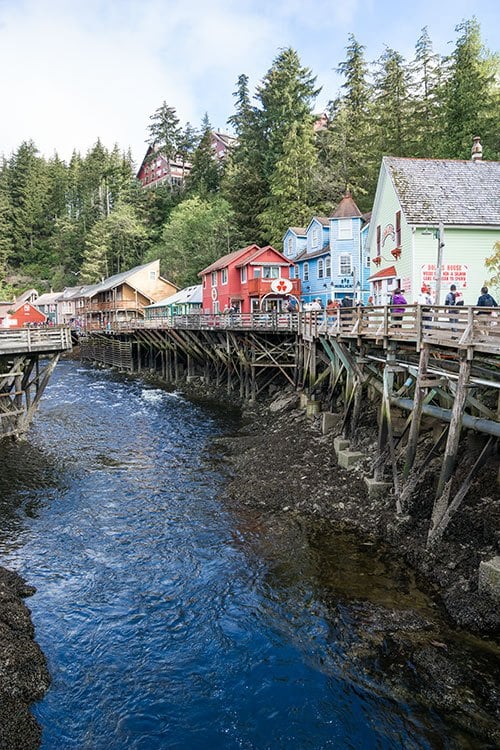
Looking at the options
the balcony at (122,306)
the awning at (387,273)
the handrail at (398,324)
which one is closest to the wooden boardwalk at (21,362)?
the handrail at (398,324)

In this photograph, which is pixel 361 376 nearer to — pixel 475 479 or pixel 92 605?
pixel 475 479

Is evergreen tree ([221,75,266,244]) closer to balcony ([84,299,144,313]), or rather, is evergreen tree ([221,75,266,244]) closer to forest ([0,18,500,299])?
forest ([0,18,500,299])

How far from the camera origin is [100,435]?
22.9m

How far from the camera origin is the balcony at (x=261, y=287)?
123ft

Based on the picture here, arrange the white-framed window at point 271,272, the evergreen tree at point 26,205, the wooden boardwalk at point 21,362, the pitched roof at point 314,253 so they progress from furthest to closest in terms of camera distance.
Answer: the evergreen tree at point 26,205
the white-framed window at point 271,272
the pitched roof at point 314,253
the wooden boardwalk at point 21,362

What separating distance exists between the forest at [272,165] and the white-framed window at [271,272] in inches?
342

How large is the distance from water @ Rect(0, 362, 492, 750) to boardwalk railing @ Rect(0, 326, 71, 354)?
521 centimetres

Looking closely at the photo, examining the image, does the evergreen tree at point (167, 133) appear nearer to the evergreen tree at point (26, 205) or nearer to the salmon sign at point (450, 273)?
the evergreen tree at point (26, 205)

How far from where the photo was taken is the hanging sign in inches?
1432

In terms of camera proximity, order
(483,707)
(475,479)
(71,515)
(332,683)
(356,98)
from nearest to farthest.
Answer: (483,707), (332,683), (475,479), (71,515), (356,98)

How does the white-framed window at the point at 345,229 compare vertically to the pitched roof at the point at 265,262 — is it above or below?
above

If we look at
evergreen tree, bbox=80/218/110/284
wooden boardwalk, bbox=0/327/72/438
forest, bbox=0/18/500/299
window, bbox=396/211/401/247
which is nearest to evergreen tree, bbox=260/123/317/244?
forest, bbox=0/18/500/299

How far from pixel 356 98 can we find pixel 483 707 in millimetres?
58595

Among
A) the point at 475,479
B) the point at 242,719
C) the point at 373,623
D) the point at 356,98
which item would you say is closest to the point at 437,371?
the point at 475,479
